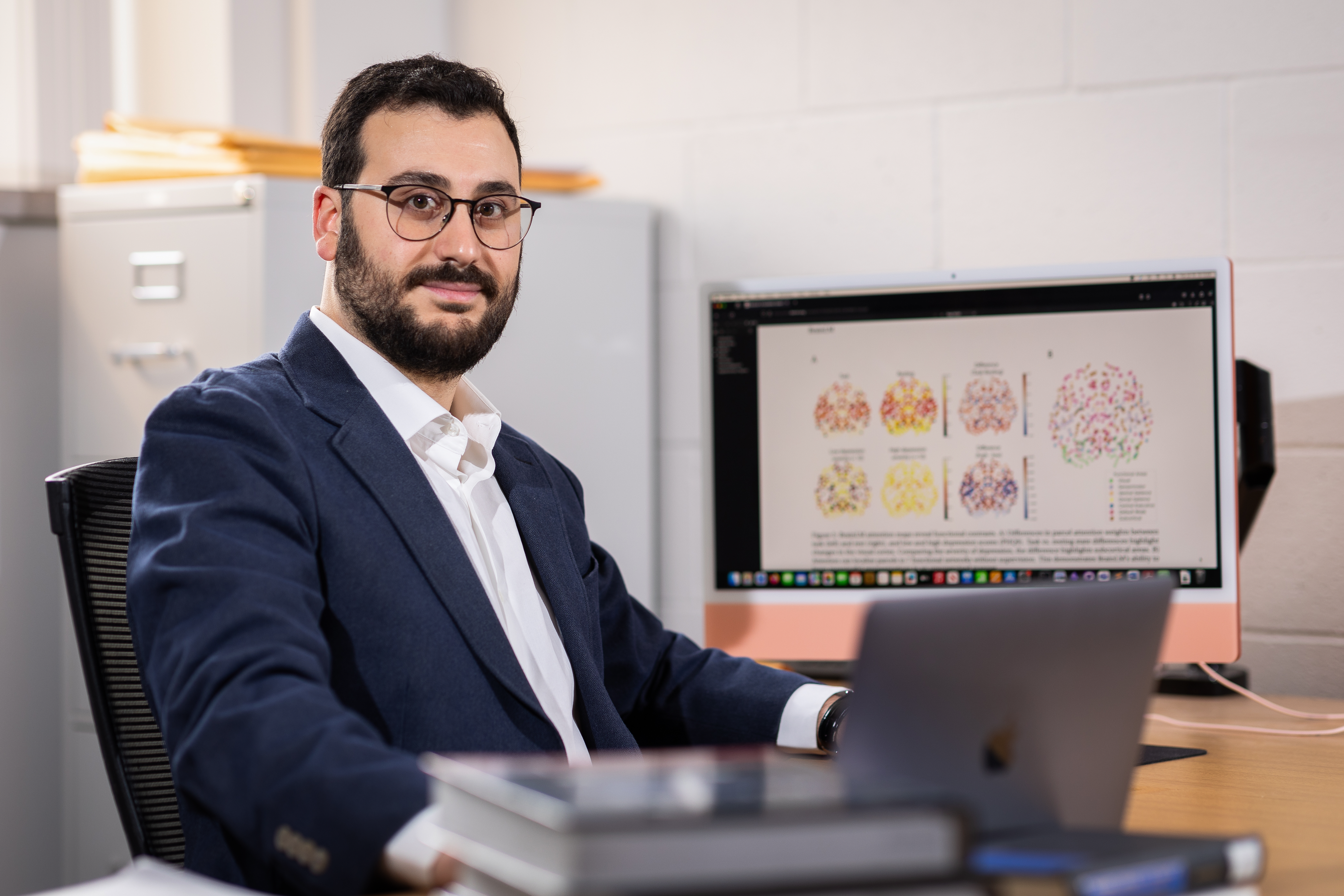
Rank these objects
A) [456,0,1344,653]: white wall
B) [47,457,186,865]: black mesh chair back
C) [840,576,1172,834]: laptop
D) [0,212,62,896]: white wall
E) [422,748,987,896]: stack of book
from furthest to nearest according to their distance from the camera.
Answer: [0,212,62,896]: white wall → [456,0,1344,653]: white wall → [47,457,186,865]: black mesh chair back → [840,576,1172,834]: laptop → [422,748,987,896]: stack of book

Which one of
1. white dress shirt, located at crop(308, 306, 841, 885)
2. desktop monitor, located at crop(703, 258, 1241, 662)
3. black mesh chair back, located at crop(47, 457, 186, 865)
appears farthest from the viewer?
desktop monitor, located at crop(703, 258, 1241, 662)

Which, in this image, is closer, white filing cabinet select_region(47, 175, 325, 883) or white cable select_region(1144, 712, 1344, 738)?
white cable select_region(1144, 712, 1344, 738)

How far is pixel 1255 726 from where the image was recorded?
1.39 metres

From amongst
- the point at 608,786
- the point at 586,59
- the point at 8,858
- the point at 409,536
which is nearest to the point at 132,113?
the point at 586,59

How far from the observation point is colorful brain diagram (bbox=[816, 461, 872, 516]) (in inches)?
59.1

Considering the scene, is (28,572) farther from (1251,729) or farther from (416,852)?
Answer: (1251,729)

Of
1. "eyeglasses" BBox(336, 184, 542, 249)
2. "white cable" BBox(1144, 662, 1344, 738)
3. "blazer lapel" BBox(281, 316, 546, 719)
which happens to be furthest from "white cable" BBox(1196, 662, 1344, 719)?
"eyeglasses" BBox(336, 184, 542, 249)

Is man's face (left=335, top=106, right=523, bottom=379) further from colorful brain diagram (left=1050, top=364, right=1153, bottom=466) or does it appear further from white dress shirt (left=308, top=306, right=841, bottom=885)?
colorful brain diagram (left=1050, top=364, right=1153, bottom=466)

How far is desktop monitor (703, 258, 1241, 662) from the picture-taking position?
1.42 m

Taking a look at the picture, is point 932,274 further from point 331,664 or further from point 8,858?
point 8,858

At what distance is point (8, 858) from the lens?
6.12 ft

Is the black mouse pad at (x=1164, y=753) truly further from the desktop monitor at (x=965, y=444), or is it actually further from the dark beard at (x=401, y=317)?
the dark beard at (x=401, y=317)

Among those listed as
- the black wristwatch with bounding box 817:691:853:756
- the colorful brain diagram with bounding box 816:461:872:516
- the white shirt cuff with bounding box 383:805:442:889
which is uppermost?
the colorful brain diagram with bounding box 816:461:872:516

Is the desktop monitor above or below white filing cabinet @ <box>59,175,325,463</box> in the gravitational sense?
below
